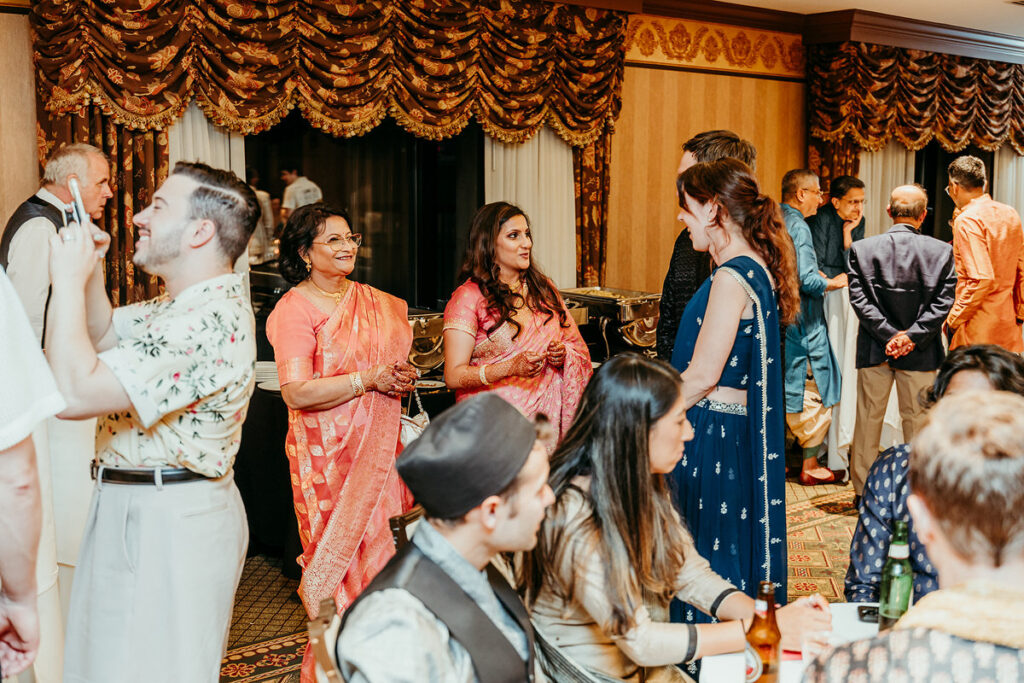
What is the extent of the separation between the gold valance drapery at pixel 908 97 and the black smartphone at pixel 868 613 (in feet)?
18.4

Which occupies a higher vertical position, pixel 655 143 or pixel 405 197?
pixel 655 143

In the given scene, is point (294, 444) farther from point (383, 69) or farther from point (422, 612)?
point (383, 69)

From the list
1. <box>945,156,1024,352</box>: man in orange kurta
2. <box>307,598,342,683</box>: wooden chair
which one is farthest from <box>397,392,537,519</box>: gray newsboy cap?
<box>945,156,1024,352</box>: man in orange kurta

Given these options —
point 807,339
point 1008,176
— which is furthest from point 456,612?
point 1008,176

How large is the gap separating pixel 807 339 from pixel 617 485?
390cm

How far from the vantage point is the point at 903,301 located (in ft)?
15.8

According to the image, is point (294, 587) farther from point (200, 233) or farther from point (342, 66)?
point (342, 66)

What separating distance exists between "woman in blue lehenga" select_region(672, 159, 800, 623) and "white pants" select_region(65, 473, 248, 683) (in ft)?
3.94

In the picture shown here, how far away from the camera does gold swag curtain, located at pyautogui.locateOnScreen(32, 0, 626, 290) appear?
416cm

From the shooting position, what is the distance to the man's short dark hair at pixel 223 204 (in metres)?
2.09

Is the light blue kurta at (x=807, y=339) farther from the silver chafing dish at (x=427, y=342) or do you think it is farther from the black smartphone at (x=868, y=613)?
the black smartphone at (x=868, y=613)

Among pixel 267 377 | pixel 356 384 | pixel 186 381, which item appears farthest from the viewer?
pixel 267 377

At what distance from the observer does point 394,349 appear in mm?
3230

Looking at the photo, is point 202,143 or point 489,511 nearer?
point 489,511
